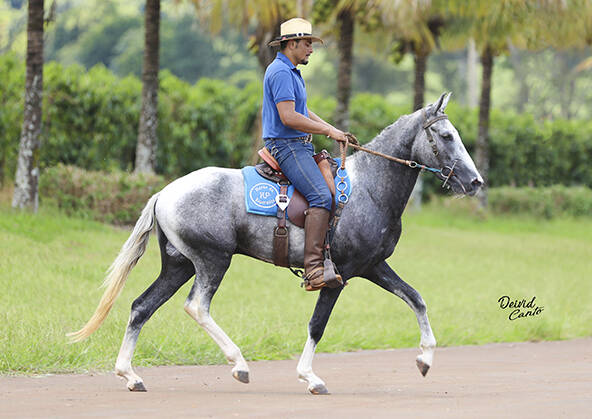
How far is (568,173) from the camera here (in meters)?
29.4

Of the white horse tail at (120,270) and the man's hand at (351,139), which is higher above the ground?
the man's hand at (351,139)

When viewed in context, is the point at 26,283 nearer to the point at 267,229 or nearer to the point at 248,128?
the point at 267,229

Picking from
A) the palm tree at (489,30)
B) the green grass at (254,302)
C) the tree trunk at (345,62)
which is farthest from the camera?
the palm tree at (489,30)

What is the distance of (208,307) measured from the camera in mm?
7312

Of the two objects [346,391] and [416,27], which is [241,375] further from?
[416,27]

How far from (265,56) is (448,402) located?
1438 cm

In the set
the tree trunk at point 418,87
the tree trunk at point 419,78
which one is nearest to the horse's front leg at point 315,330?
the tree trunk at point 418,87

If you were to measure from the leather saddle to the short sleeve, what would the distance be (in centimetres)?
52

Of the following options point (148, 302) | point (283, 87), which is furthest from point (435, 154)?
point (148, 302)

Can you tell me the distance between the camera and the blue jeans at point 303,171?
7.37 meters

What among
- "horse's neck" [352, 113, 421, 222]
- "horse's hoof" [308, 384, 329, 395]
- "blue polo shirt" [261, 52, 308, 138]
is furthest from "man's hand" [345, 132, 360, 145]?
"horse's hoof" [308, 384, 329, 395]

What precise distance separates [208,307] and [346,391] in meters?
1.37

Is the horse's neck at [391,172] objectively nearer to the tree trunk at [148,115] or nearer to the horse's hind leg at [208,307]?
the horse's hind leg at [208,307]

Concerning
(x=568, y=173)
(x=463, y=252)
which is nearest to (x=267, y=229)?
(x=463, y=252)
